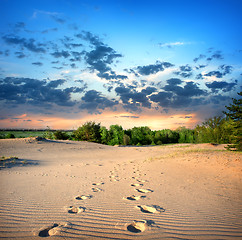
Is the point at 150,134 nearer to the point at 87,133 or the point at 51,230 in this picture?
the point at 87,133

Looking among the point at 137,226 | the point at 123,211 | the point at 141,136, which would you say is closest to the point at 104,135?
the point at 141,136

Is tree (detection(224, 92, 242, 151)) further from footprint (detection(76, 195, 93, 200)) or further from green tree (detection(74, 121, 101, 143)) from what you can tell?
green tree (detection(74, 121, 101, 143))

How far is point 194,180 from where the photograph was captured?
6.59m

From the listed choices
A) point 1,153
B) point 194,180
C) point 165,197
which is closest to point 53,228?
point 165,197

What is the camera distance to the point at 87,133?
30.1 m

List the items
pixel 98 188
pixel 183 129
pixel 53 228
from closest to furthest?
pixel 53 228 < pixel 98 188 < pixel 183 129

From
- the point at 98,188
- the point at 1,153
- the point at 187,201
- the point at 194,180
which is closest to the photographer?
the point at 187,201

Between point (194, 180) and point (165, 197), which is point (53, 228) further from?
point (194, 180)

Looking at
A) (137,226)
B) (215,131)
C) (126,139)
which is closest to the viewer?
(137,226)

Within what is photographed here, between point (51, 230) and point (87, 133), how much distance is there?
27.8 m

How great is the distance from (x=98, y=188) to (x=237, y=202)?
3866mm

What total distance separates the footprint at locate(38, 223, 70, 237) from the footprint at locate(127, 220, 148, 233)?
3.52ft

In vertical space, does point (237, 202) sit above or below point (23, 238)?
below

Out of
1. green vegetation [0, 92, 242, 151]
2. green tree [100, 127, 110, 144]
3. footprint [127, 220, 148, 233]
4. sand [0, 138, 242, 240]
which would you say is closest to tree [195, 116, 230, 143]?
green vegetation [0, 92, 242, 151]
